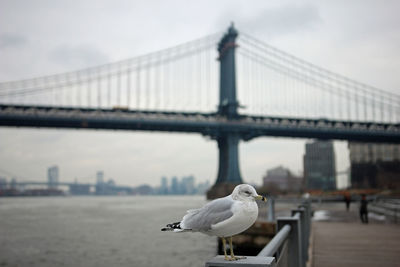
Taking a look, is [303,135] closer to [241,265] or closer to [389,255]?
[389,255]

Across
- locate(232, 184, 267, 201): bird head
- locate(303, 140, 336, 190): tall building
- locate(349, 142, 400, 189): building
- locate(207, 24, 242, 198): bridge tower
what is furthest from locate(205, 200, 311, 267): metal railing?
locate(303, 140, 336, 190): tall building

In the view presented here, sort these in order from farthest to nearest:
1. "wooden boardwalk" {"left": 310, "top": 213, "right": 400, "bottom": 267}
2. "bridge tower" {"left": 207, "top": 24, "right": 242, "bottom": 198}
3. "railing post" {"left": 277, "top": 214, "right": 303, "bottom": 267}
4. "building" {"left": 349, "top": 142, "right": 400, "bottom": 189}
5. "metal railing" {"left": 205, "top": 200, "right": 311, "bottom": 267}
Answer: "building" {"left": 349, "top": 142, "right": 400, "bottom": 189}, "bridge tower" {"left": 207, "top": 24, "right": 242, "bottom": 198}, "wooden boardwalk" {"left": 310, "top": 213, "right": 400, "bottom": 267}, "railing post" {"left": 277, "top": 214, "right": 303, "bottom": 267}, "metal railing" {"left": 205, "top": 200, "right": 311, "bottom": 267}

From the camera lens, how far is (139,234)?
1070 inches

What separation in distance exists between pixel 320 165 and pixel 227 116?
78.9 metres

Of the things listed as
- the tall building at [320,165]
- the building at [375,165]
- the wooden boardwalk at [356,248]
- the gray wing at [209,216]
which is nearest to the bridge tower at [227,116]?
the building at [375,165]

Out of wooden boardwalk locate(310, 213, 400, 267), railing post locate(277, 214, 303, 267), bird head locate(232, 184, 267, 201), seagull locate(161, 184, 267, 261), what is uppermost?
bird head locate(232, 184, 267, 201)

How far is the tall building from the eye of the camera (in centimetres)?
13300

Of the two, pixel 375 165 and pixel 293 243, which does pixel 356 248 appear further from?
pixel 375 165

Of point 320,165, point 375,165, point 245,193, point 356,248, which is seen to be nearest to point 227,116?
point 375,165

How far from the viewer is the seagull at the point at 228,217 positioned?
2117 millimetres

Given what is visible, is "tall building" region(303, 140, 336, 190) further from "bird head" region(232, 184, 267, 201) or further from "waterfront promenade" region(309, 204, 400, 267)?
"bird head" region(232, 184, 267, 201)

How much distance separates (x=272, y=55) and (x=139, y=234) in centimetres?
5535

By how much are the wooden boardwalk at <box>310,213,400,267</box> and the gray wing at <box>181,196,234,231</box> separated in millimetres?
5210

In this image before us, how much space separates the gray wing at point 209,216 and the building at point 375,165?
74.3m
